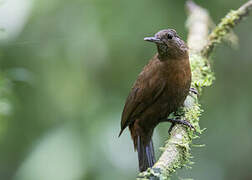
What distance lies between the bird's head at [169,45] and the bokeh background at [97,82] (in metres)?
1.19

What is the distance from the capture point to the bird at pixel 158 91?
12.3 feet

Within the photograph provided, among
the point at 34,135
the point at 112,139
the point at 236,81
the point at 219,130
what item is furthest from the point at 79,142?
the point at 236,81

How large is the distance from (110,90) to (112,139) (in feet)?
2.83

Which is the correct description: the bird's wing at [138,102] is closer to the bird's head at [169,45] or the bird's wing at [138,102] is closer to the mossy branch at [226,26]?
the bird's head at [169,45]

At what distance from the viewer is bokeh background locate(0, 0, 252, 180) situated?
4758 mm

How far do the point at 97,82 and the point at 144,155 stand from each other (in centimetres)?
173

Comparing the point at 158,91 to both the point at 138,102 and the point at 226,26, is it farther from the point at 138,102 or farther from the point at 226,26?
the point at 226,26

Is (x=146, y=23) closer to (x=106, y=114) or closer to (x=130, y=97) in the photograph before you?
(x=106, y=114)

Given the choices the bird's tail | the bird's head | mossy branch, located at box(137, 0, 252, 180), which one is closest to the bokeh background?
mossy branch, located at box(137, 0, 252, 180)

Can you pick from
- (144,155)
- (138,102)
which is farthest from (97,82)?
(144,155)

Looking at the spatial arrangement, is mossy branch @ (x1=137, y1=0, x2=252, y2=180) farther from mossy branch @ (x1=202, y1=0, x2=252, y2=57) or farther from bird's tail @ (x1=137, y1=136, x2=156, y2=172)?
bird's tail @ (x1=137, y1=136, x2=156, y2=172)

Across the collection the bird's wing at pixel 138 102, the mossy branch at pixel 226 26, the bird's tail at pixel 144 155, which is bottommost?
the bird's tail at pixel 144 155

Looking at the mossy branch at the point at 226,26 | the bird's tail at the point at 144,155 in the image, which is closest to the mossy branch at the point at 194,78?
the mossy branch at the point at 226,26

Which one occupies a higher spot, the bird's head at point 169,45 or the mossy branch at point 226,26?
the mossy branch at point 226,26
